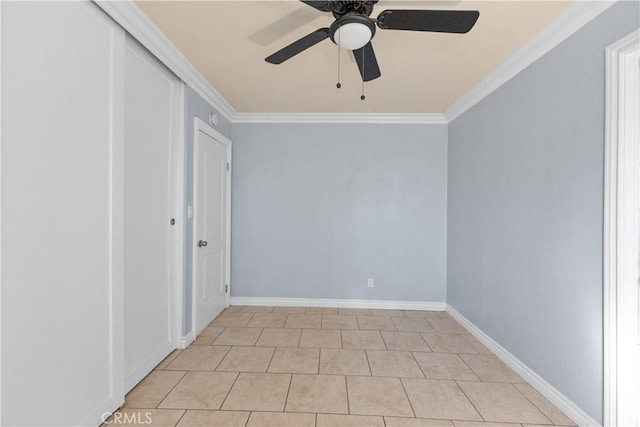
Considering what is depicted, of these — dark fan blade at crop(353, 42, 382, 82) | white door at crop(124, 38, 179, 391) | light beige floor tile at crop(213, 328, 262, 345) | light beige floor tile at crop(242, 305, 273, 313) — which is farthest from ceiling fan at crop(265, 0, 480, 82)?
light beige floor tile at crop(242, 305, 273, 313)

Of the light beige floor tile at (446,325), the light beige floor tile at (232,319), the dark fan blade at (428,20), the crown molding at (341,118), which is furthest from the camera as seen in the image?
the crown molding at (341,118)

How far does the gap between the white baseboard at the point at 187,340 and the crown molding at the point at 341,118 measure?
2.59 meters

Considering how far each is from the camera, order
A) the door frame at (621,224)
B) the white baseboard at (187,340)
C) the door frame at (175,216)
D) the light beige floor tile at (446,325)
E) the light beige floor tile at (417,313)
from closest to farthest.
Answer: the door frame at (621,224), the door frame at (175,216), the white baseboard at (187,340), the light beige floor tile at (446,325), the light beige floor tile at (417,313)

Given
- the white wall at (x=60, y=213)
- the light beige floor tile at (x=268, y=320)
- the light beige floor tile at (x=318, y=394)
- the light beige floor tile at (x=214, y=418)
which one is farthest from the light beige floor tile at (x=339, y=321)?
the white wall at (x=60, y=213)

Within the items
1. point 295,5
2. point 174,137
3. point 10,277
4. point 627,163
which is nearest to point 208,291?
point 174,137

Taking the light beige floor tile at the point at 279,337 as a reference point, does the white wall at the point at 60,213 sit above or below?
above

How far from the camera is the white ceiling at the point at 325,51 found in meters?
1.78

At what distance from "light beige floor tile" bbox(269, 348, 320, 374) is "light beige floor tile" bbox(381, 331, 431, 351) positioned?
729 mm

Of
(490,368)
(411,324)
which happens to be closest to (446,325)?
(411,324)

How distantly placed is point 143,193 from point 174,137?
65 cm

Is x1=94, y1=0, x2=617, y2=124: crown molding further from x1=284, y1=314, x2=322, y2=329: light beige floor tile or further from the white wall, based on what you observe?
x1=284, y1=314, x2=322, y2=329: light beige floor tile

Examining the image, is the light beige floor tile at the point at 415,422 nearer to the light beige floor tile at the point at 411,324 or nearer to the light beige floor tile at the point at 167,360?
the light beige floor tile at the point at 411,324

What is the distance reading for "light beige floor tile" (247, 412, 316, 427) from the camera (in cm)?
169

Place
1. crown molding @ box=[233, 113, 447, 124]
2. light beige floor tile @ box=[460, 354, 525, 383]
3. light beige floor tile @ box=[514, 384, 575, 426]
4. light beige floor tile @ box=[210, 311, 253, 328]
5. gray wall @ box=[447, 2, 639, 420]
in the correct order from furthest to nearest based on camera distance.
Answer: crown molding @ box=[233, 113, 447, 124] < light beige floor tile @ box=[210, 311, 253, 328] < light beige floor tile @ box=[460, 354, 525, 383] < light beige floor tile @ box=[514, 384, 575, 426] < gray wall @ box=[447, 2, 639, 420]
